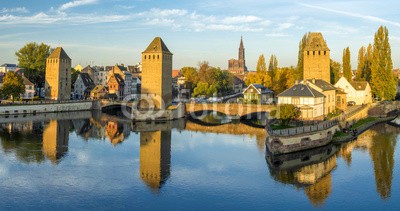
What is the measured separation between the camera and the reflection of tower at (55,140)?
32500 millimetres

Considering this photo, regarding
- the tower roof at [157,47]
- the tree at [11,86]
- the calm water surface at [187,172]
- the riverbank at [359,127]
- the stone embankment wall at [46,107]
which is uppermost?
the tower roof at [157,47]

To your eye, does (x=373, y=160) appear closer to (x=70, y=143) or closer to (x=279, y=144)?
(x=279, y=144)

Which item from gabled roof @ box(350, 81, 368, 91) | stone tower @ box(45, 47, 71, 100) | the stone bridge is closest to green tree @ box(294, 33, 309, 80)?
gabled roof @ box(350, 81, 368, 91)

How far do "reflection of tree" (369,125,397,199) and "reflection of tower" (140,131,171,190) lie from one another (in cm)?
1305

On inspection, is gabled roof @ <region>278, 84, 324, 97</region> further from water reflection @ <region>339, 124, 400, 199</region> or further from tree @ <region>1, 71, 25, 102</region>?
tree @ <region>1, 71, 25, 102</region>

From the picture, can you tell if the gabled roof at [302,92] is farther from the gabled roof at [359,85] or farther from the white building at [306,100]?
the gabled roof at [359,85]

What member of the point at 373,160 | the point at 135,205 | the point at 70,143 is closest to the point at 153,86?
the point at 70,143

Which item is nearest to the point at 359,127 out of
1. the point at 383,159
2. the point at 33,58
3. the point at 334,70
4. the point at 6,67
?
the point at 383,159

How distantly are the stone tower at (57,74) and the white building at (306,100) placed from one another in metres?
41.4

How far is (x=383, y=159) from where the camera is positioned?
3164 cm

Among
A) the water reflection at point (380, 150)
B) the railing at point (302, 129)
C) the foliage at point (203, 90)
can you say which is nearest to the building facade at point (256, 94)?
the foliage at point (203, 90)

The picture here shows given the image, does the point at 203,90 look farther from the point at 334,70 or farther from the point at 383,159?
the point at 383,159

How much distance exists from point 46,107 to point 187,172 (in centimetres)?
3968

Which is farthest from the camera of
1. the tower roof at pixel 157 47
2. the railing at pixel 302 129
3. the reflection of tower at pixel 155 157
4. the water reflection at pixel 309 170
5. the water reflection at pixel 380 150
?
the tower roof at pixel 157 47
